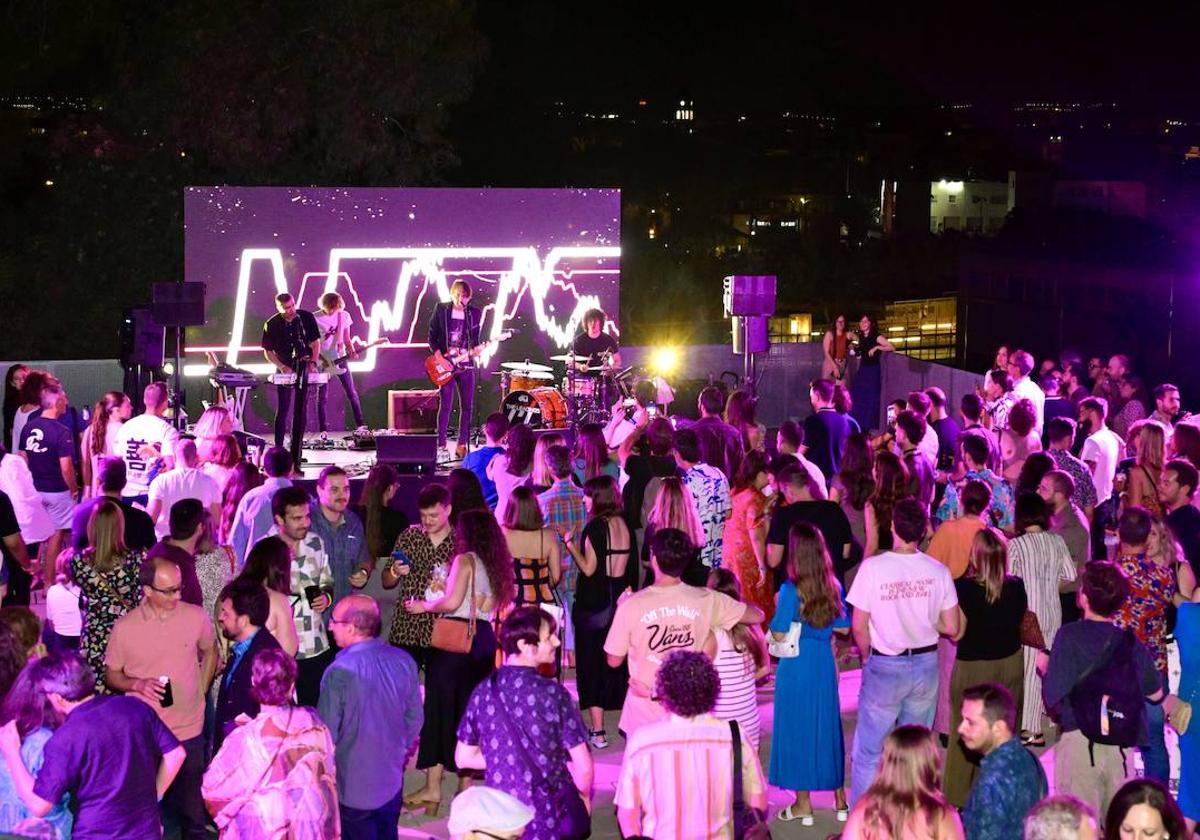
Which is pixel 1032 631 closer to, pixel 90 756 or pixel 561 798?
pixel 561 798

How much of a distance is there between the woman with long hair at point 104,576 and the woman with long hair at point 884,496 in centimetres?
384

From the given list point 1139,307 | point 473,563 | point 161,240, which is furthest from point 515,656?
point 1139,307

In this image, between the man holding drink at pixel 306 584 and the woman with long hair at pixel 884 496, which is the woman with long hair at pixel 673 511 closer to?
the woman with long hair at pixel 884 496

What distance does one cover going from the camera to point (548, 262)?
59.7ft

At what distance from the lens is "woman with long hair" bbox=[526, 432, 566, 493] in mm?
8453

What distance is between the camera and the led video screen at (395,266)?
1727 centimetres

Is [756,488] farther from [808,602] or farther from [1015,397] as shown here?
[1015,397]

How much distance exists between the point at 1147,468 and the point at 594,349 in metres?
7.42

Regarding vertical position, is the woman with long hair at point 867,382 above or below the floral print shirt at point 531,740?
above

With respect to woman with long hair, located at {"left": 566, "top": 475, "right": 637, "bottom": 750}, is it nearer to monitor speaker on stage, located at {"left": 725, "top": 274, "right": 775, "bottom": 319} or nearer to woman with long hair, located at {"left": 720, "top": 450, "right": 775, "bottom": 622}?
woman with long hair, located at {"left": 720, "top": 450, "right": 775, "bottom": 622}

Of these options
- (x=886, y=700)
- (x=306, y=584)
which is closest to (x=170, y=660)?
(x=306, y=584)

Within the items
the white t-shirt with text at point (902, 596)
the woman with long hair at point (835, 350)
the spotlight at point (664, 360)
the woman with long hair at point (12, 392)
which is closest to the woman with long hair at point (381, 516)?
the white t-shirt with text at point (902, 596)

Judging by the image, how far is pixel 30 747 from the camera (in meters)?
5.30

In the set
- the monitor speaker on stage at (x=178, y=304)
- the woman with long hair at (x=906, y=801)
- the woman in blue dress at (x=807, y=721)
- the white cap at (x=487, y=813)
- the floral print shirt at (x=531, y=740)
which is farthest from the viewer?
the monitor speaker on stage at (x=178, y=304)
